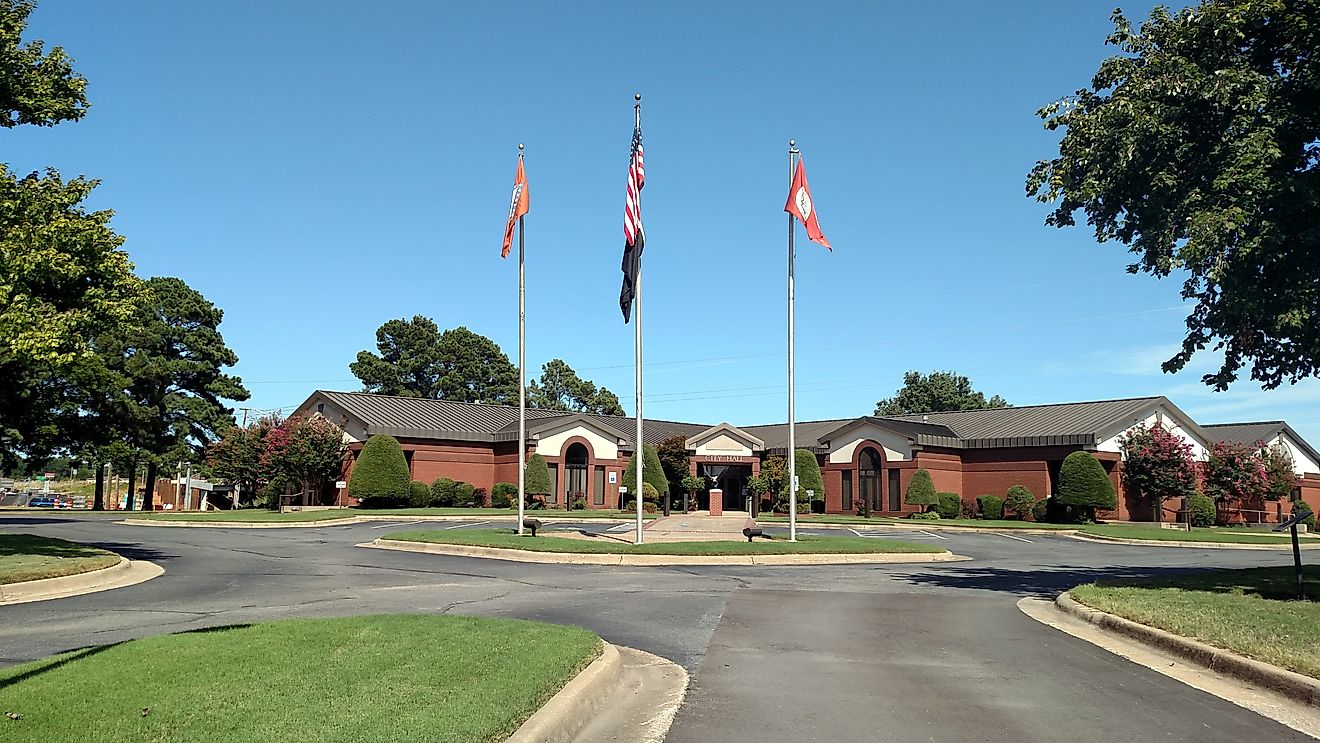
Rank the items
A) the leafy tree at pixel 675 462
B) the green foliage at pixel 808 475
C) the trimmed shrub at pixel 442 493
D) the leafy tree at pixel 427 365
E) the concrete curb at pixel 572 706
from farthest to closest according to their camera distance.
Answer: the leafy tree at pixel 427 365 → the leafy tree at pixel 675 462 → the green foliage at pixel 808 475 → the trimmed shrub at pixel 442 493 → the concrete curb at pixel 572 706

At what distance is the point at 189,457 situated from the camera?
5800cm

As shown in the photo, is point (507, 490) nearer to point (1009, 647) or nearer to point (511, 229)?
point (511, 229)

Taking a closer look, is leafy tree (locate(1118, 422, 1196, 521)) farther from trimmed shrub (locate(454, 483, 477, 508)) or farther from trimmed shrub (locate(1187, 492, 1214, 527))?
trimmed shrub (locate(454, 483, 477, 508))

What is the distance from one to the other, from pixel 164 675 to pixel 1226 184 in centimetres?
1448

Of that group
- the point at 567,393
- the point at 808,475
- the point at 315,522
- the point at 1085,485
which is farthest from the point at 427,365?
the point at 1085,485

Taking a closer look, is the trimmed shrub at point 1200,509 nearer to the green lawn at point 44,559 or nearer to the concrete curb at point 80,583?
the concrete curb at point 80,583

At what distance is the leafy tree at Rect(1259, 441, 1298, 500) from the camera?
49.3m

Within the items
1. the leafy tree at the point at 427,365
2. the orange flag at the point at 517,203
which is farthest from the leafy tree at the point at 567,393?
the orange flag at the point at 517,203

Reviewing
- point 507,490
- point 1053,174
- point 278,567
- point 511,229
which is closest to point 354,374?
point 507,490

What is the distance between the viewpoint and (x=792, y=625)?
1259cm

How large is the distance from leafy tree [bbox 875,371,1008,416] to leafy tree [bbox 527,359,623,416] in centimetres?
2973

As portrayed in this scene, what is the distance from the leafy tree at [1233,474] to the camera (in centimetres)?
4716

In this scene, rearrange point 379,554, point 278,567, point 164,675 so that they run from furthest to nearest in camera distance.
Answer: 1. point 379,554
2. point 278,567
3. point 164,675

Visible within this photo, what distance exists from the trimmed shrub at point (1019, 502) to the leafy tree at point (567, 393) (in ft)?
183
